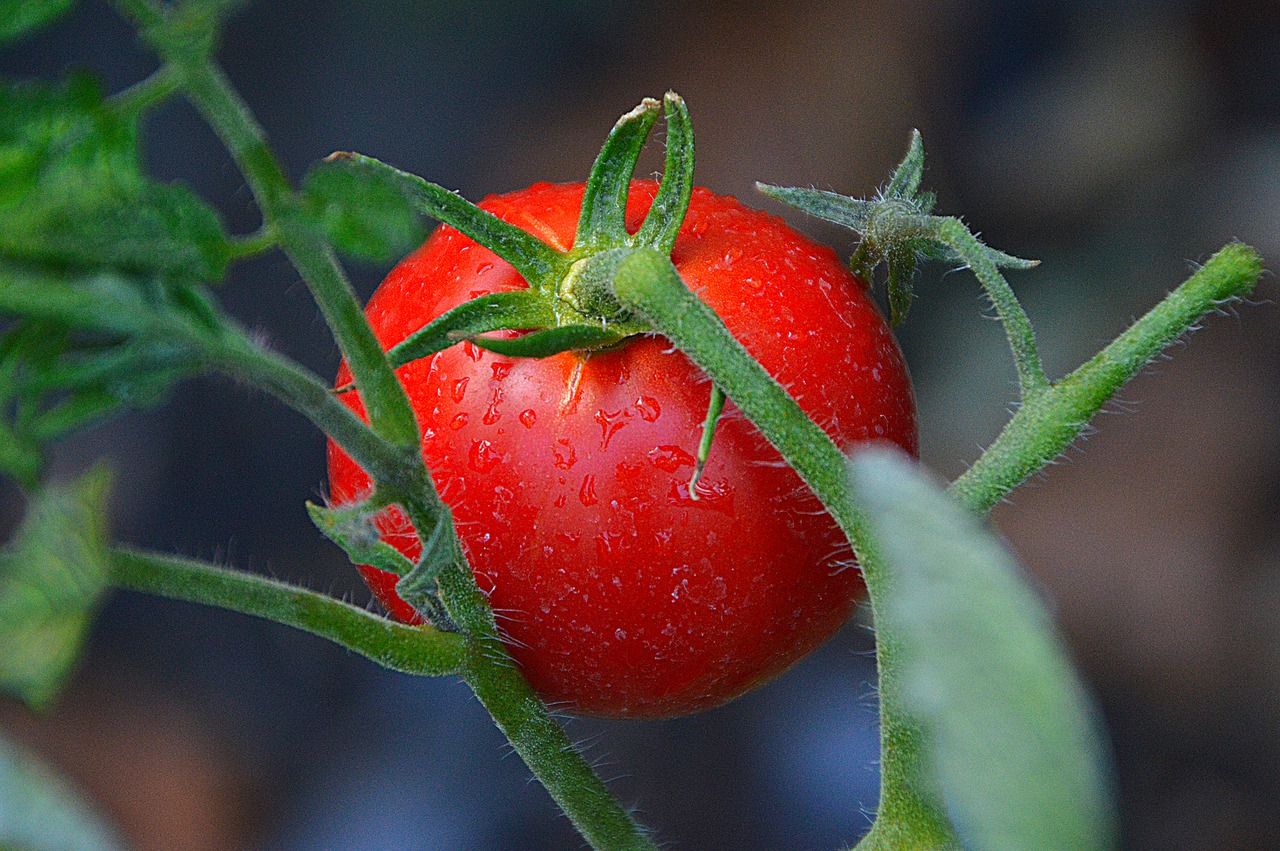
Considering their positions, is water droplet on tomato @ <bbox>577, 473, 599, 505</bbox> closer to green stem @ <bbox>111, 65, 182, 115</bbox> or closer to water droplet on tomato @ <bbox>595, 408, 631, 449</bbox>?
water droplet on tomato @ <bbox>595, 408, 631, 449</bbox>

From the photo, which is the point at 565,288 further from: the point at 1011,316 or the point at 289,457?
the point at 289,457

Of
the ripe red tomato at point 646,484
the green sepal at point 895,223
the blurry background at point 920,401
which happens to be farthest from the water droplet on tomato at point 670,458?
the blurry background at point 920,401

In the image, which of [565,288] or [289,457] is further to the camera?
[289,457]

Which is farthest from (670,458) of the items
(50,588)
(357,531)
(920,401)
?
(920,401)

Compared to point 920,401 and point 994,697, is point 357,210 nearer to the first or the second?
point 994,697

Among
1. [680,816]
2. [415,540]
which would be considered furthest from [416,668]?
[680,816]

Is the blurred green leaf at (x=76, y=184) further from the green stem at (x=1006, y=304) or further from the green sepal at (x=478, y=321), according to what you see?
the green stem at (x=1006, y=304)

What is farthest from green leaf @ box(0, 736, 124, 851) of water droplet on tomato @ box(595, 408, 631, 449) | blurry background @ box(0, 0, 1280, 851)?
blurry background @ box(0, 0, 1280, 851)
